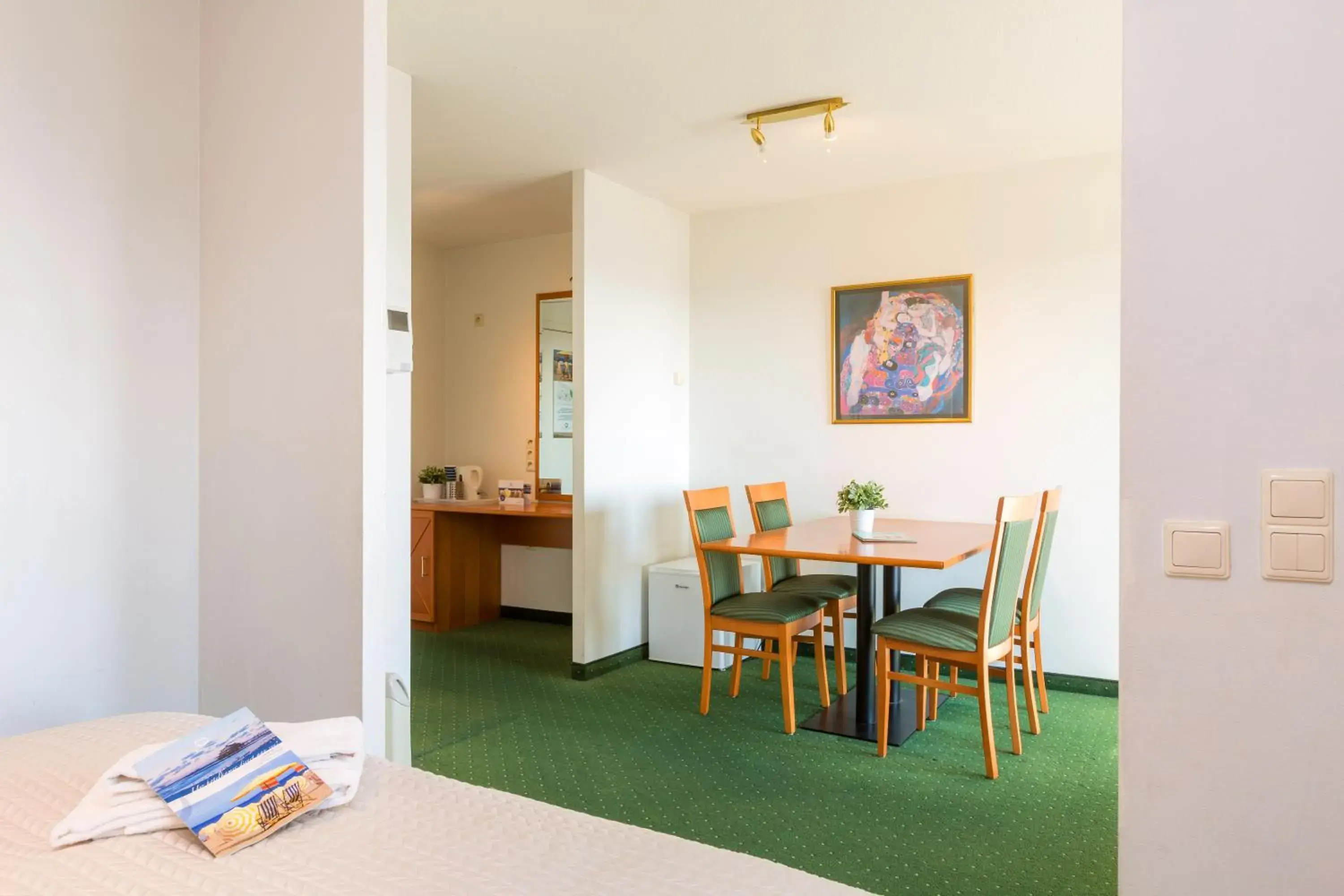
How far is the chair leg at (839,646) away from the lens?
418 centimetres

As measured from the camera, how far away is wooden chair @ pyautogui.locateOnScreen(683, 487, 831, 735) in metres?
3.72

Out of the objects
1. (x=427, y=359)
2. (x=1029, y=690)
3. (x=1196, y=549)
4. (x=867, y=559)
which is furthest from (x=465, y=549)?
(x=1196, y=549)

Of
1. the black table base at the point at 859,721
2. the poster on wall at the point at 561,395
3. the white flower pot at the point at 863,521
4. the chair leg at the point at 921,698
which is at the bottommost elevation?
the black table base at the point at 859,721

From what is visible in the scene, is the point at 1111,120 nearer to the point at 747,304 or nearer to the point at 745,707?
the point at 747,304

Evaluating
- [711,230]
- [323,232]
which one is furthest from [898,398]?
[323,232]

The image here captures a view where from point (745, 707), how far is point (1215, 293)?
3.17 m

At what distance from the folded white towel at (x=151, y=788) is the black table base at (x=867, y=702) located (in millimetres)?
2531

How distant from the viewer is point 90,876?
111cm

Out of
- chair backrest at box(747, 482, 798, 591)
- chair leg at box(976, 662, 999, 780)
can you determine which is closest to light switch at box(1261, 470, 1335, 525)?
chair leg at box(976, 662, 999, 780)

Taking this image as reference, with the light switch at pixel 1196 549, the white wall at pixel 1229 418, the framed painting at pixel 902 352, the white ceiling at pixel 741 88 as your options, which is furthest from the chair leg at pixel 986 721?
the white ceiling at pixel 741 88

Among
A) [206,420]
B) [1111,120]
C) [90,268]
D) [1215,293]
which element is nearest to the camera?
[1215,293]

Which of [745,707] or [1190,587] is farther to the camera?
[745,707]

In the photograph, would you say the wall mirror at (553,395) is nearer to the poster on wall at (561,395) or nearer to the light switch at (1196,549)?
the poster on wall at (561,395)

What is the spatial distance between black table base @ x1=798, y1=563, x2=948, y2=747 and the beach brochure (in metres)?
2.64
